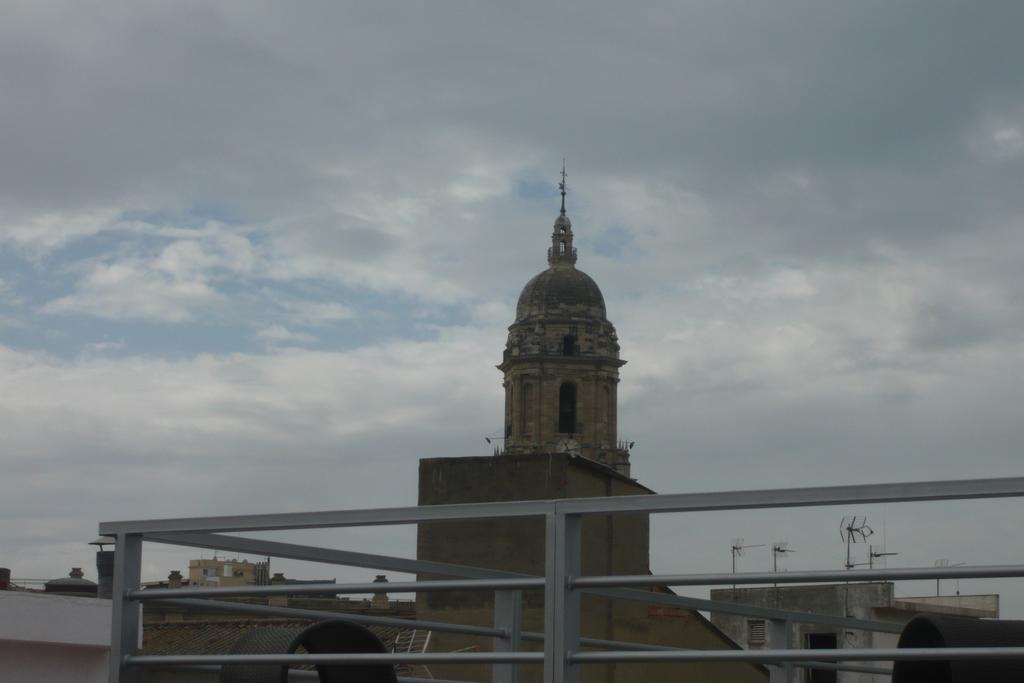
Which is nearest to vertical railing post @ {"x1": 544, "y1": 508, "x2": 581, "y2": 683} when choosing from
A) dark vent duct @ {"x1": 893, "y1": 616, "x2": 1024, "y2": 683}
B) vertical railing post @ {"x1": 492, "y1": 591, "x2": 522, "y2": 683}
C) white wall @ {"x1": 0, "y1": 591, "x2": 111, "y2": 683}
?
dark vent duct @ {"x1": 893, "y1": 616, "x2": 1024, "y2": 683}

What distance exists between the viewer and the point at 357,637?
17.0 feet

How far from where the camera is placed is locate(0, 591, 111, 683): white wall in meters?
11.8

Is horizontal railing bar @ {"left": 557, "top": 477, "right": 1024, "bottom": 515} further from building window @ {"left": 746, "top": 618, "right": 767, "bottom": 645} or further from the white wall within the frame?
building window @ {"left": 746, "top": 618, "right": 767, "bottom": 645}

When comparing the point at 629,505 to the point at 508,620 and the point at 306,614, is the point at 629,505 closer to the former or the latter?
the point at 306,614

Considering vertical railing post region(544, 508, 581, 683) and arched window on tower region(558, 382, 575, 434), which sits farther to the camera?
arched window on tower region(558, 382, 575, 434)

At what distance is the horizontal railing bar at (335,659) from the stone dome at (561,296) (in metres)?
86.3

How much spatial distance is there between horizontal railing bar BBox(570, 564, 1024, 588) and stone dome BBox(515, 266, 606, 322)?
87.0 m

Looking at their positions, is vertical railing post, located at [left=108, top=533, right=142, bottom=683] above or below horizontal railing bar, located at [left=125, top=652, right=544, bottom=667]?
above

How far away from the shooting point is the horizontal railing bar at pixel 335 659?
4246 mm

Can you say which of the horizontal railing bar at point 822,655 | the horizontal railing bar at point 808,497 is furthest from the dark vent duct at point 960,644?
the horizontal railing bar at point 808,497

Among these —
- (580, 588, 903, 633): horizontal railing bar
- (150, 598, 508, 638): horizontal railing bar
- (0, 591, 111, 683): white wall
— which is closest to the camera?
(150, 598, 508, 638): horizontal railing bar

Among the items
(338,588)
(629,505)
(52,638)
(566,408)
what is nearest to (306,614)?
(338,588)

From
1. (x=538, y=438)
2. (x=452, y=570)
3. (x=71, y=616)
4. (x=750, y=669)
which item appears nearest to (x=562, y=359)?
(x=538, y=438)

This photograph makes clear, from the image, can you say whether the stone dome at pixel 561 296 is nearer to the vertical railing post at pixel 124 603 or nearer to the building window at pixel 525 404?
the building window at pixel 525 404
